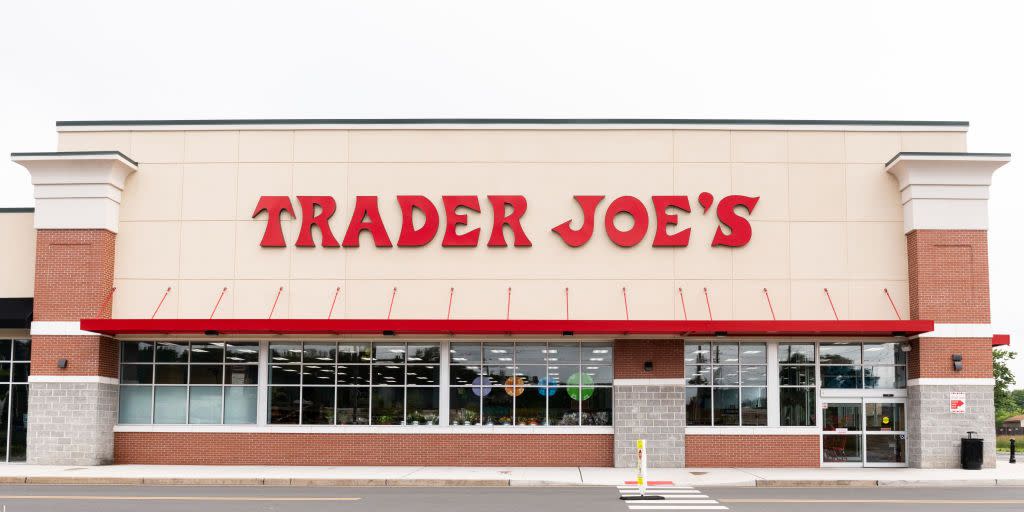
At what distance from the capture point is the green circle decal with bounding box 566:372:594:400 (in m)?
29.1

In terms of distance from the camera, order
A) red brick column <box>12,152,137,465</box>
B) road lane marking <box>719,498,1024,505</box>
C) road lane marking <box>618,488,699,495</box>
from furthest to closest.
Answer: red brick column <box>12,152,137,465</box>, road lane marking <box>618,488,699,495</box>, road lane marking <box>719,498,1024,505</box>

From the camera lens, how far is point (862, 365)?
29344 mm

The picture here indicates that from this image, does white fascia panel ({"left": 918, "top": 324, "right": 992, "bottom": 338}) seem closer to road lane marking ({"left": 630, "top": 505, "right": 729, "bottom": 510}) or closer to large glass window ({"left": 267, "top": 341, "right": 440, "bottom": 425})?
road lane marking ({"left": 630, "top": 505, "right": 729, "bottom": 510})

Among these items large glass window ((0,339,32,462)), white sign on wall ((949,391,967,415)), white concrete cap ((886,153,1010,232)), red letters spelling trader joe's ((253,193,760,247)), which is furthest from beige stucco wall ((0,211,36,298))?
white sign on wall ((949,391,967,415))

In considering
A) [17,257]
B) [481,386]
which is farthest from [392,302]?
[17,257]

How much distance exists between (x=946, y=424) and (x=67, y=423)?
75.4 ft

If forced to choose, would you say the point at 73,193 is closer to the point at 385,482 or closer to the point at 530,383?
the point at 385,482

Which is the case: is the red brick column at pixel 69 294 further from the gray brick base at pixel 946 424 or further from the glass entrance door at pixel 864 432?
the gray brick base at pixel 946 424

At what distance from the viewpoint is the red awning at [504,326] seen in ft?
89.0

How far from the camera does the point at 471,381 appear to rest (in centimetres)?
2930

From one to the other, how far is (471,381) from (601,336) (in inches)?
147

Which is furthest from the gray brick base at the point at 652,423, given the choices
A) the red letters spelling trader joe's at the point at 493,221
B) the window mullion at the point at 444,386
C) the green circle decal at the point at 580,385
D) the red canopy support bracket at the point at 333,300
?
the red canopy support bracket at the point at 333,300

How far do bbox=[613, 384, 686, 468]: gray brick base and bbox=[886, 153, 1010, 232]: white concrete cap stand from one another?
7918 mm

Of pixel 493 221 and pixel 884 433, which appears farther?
pixel 493 221
